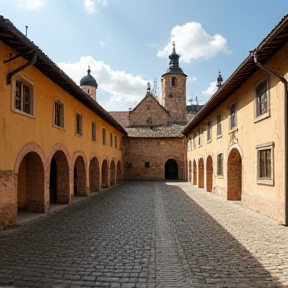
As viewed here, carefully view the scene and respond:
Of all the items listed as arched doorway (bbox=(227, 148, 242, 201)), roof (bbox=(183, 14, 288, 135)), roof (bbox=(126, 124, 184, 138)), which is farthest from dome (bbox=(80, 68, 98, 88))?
arched doorway (bbox=(227, 148, 242, 201))

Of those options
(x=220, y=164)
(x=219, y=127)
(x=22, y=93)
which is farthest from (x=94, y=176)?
(x=22, y=93)

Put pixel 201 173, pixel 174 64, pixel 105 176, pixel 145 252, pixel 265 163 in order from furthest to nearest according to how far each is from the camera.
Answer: pixel 174 64
pixel 105 176
pixel 201 173
pixel 265 163
pixel 145 252

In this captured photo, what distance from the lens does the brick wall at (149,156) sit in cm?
3297

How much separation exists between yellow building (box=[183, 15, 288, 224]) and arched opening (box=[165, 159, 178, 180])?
1780 cm

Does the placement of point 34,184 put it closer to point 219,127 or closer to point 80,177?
point 80,177

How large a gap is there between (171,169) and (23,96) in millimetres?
26299

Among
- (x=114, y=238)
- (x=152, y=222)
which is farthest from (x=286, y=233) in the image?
(x=114, y=238)

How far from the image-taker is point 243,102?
12.3 m

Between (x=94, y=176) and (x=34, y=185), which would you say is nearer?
(x=34, y=185)

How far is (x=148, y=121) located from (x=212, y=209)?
26436mm

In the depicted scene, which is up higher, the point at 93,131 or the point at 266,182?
the point at 93,131

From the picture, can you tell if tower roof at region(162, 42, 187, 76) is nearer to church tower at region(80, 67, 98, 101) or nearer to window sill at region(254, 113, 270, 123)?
church tower at region(80, 67, 98, 101)

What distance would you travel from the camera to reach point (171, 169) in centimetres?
3459

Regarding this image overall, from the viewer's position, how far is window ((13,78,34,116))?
9141 mm
